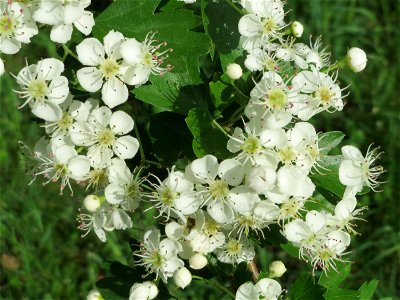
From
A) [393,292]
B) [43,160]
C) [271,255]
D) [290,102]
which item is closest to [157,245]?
[43,160]

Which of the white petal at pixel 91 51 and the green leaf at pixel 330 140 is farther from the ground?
the white petal at pixel 91 51

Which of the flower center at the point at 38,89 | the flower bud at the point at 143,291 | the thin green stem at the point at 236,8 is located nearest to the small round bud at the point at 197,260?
the flower bud at the point at 143,291

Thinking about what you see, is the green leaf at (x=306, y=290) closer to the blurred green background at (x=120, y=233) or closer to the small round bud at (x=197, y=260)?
the small round bud at (x=197, y=260)

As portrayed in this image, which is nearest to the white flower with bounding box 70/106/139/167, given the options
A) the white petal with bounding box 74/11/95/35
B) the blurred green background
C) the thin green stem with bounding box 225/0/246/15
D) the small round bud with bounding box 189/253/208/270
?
the white petal with bounding box 74/11/95/35

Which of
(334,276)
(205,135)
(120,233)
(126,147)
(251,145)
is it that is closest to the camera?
(251,145)

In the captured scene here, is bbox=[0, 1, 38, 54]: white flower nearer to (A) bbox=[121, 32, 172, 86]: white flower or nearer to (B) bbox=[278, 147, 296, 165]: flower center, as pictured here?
(A) bbox=[121, 32, 172, 86]: white flower

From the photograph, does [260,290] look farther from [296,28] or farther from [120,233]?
[120,233]

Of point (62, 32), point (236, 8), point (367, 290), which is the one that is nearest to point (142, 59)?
point (62, 32)
